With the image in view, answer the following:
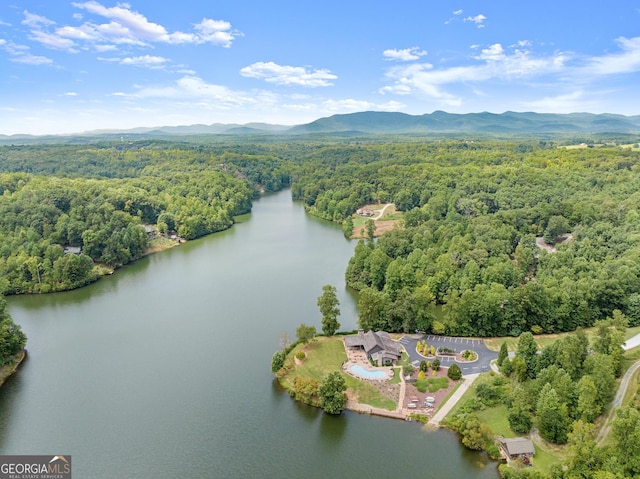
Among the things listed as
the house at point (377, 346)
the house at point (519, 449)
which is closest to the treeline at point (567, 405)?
the house at point (519, 449)

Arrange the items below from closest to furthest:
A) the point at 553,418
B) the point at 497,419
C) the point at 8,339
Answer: the point at 553,418, the point at 497,419, the point at 8,339

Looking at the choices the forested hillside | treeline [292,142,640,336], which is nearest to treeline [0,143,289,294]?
the forested hillside

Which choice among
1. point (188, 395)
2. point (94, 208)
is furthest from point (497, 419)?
point (94, 208)

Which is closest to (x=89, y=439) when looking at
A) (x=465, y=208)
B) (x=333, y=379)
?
(x=333, y=379)

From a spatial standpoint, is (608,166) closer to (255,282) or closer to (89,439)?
(255,282)

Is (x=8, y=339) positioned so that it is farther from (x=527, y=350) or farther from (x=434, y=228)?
(x=434, y=228)

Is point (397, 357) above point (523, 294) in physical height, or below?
below

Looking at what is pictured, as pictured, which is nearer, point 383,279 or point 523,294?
point 523,294
